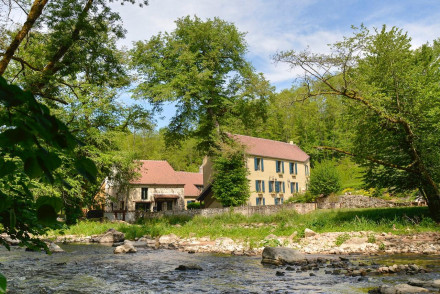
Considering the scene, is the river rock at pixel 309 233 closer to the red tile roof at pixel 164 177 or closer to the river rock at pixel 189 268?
the river rock at pixel 189 268

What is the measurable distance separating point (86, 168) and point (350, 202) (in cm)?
3818

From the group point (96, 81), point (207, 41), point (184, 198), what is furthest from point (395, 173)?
point (184, 198)

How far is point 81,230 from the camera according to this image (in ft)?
87.5

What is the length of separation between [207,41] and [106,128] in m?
14.3

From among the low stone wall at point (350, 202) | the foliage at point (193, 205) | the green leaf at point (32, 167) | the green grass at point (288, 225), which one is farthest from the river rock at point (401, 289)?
the foliage at point (193, 205)

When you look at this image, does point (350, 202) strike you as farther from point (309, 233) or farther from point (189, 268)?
point (189, 268)

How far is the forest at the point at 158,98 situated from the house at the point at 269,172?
4.63 m

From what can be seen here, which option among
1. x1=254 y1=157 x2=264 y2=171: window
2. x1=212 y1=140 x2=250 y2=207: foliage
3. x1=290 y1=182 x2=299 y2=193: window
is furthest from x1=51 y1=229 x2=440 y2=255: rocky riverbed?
x1=290 y1=182 x2=299 y2=193: window

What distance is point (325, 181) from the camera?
3709 cm

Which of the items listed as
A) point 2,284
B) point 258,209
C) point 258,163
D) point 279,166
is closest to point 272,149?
point 279,166

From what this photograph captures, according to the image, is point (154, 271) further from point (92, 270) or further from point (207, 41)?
point (207, 41)

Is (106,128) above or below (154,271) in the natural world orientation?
above

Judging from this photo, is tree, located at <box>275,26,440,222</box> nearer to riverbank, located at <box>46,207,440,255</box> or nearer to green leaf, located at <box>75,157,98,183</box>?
riverbank, located at <box>46,207,440,255</box>

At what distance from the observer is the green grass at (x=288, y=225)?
19.2 metres
